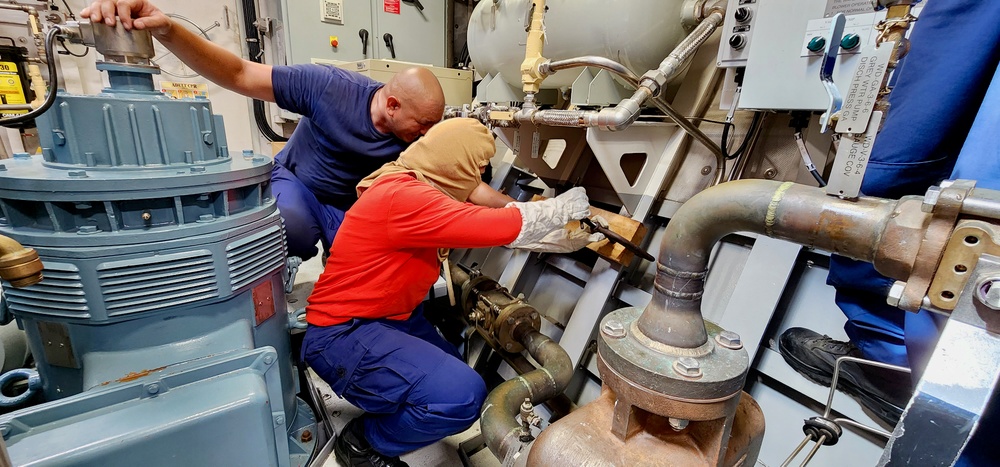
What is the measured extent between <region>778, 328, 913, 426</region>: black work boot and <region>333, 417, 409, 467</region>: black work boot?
3.70 feet

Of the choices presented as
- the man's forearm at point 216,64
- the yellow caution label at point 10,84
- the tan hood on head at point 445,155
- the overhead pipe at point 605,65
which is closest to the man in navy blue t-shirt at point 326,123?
the man's forearm at point 216,64

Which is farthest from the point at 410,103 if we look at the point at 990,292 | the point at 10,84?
the point at 10,84

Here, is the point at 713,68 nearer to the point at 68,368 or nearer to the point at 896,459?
the point at 896,459

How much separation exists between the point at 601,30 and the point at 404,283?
100 cm

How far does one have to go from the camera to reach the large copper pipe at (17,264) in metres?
0.49

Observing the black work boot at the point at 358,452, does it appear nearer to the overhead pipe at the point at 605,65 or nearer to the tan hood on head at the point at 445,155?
the tan hood on head at the point at 445,155

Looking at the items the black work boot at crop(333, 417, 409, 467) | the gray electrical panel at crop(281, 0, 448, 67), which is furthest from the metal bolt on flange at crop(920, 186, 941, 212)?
the gray electrical panel at crop(281, 0, 448, 67)

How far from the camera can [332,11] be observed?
10.0 ft

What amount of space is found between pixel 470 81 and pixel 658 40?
68.3 inches

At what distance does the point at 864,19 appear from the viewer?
0.81 metres

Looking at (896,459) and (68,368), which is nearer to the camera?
(896,459)

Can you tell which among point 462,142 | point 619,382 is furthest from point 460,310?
point 619,382

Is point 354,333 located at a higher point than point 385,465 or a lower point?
higher

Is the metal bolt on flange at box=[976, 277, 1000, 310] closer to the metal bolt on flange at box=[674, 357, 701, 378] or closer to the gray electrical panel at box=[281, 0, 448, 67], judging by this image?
the metal bolt on flange at box=[674, 357, 701, 378]
